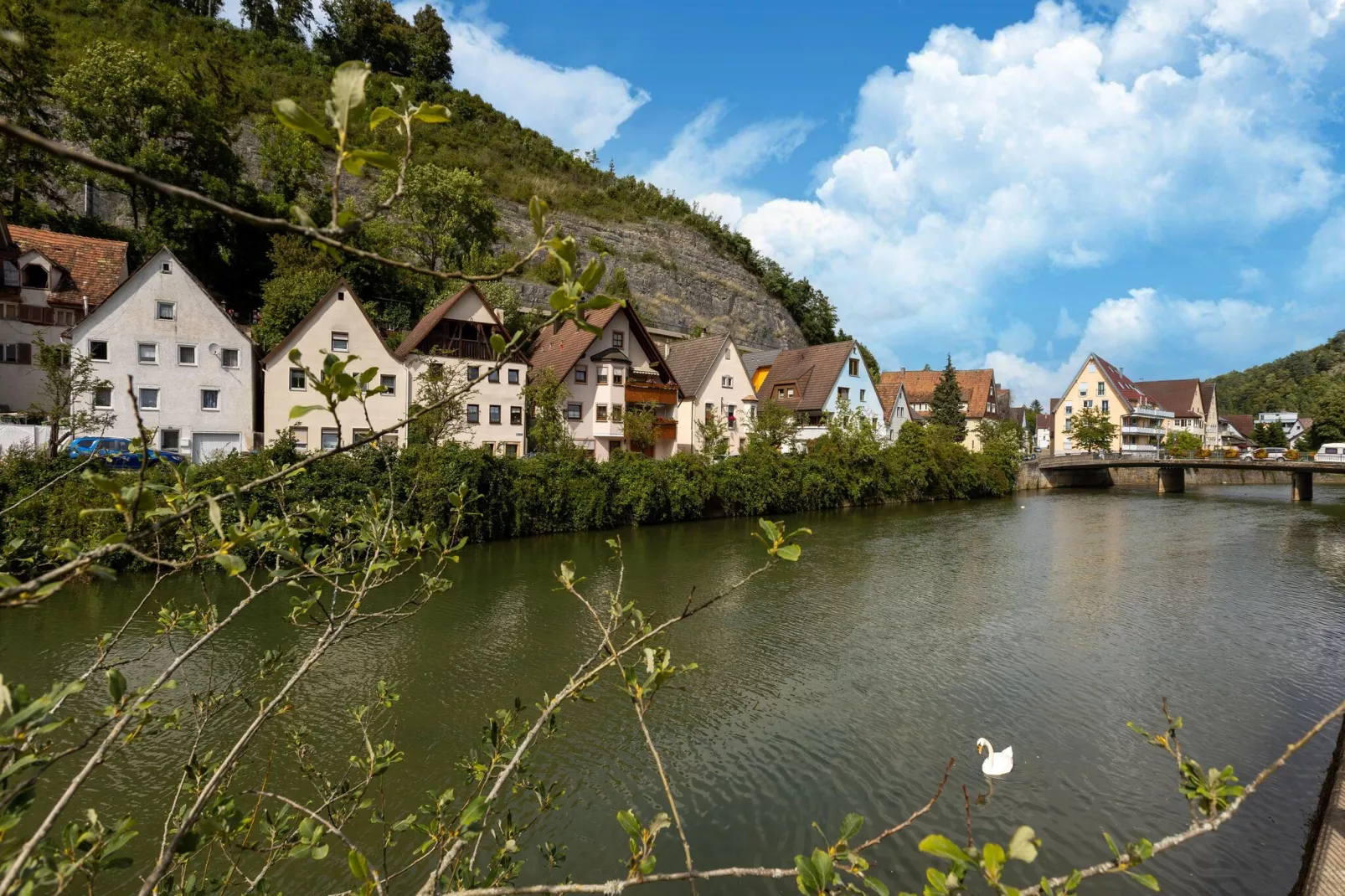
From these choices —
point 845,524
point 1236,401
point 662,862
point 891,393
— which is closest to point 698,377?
point 845,524

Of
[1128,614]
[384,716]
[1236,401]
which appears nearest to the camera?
[384,716]

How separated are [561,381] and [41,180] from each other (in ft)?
91.6

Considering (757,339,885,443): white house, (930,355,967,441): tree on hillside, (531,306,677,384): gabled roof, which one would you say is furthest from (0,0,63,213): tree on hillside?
(930,355,967,441): tree on hillside

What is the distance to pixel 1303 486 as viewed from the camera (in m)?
48.9

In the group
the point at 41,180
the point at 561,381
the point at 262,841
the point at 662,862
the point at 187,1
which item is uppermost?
the point at 187,1

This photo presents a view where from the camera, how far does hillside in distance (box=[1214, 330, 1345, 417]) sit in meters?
121

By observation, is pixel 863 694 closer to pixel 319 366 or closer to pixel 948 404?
pixel 319 366

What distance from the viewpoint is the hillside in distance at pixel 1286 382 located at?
4774 inches

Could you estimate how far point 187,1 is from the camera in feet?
239

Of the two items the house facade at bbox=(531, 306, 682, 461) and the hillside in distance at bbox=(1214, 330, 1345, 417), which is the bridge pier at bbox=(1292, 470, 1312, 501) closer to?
the house facade at bbox=(531, 306, 682, 461)

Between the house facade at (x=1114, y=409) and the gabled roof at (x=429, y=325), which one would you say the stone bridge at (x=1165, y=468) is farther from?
the gabled roof at (x=429, y=325)

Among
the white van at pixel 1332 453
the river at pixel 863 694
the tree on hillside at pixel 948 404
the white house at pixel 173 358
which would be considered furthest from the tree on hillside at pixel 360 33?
the white van at pixel 1332 453

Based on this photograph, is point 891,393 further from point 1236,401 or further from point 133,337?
point 1236,401

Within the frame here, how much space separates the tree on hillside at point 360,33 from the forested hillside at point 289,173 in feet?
0.65
